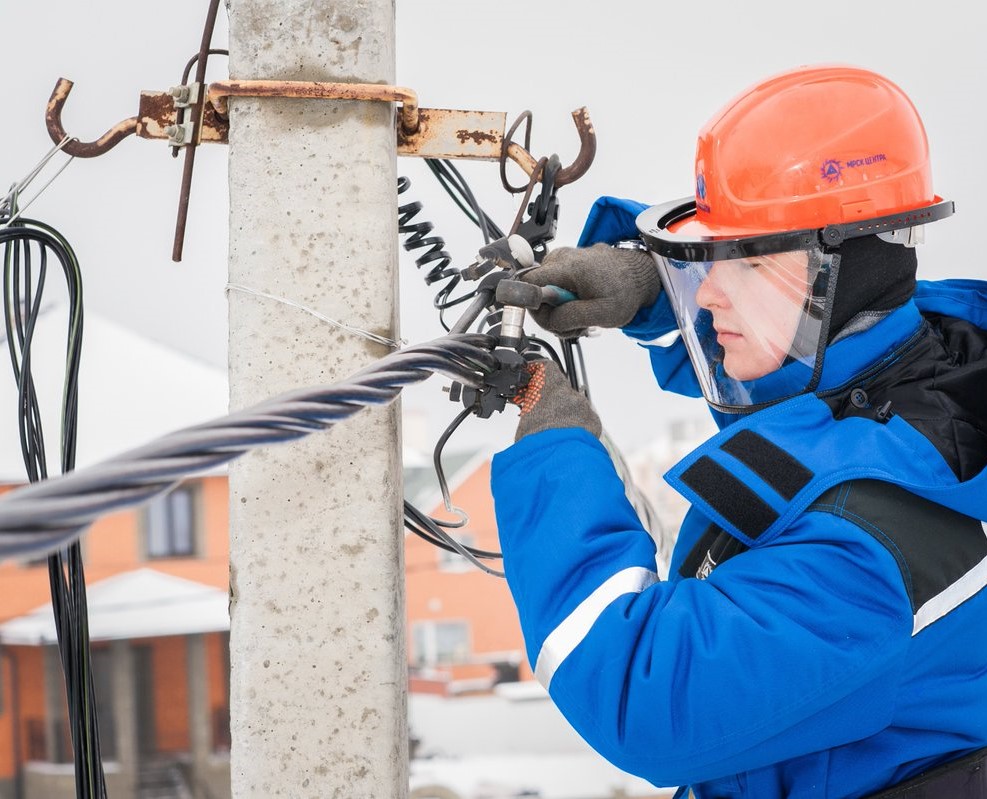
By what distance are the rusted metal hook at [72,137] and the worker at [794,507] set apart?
0.71m

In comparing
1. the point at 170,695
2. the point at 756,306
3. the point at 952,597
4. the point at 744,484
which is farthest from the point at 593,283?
the point at 170,695

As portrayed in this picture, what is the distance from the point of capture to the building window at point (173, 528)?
13289 millimetres

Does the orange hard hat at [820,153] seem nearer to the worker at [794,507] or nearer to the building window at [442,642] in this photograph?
the worker at [794,507]

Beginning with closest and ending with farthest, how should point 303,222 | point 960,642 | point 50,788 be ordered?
point 960,642
point 303,222
point 50,788

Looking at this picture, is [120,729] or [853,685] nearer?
[853,685]

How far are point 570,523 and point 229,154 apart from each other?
0.75 m

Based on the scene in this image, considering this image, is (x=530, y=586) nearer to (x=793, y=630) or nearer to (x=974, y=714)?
(x=793, y=630)

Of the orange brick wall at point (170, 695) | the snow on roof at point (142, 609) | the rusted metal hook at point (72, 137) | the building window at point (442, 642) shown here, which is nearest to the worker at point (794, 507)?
the rusted metal hook at point (72, 137)

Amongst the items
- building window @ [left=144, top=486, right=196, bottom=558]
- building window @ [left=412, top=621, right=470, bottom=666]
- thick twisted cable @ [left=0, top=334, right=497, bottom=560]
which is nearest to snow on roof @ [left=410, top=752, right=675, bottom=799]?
building window @ [left=412, top=621, right=470, bottom=666]

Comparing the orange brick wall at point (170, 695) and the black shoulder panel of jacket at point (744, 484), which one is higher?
the black shoulder panel of jacket at point (744, 484)

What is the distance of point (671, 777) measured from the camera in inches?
49.3

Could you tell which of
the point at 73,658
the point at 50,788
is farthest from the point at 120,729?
the point at 73,658

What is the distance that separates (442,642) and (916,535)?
45.2 ft

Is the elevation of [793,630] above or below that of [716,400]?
below
